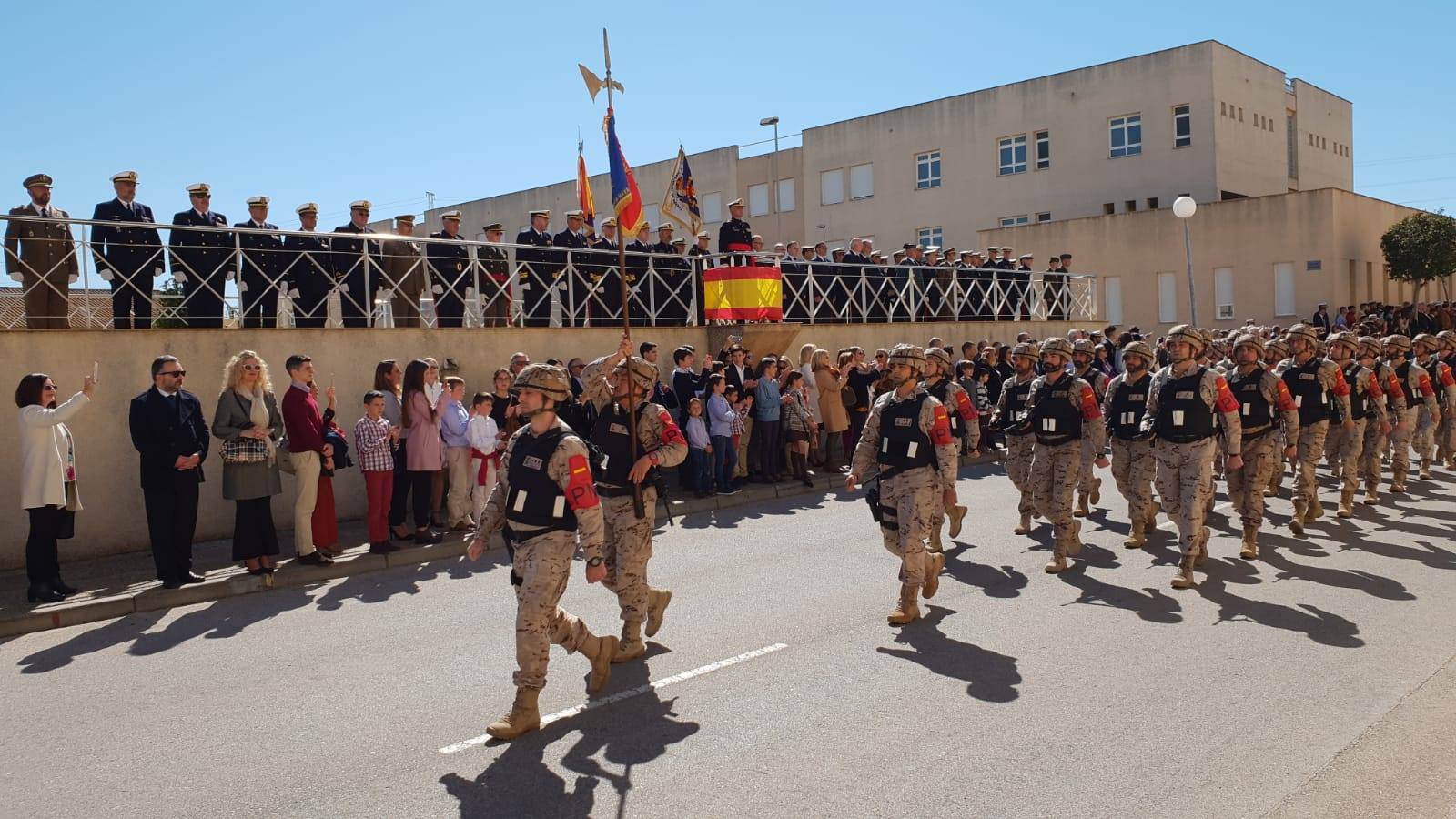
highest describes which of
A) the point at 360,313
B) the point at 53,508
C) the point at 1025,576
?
the point at 360,313

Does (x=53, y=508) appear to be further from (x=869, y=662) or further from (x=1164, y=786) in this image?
(x=1164, y=786)

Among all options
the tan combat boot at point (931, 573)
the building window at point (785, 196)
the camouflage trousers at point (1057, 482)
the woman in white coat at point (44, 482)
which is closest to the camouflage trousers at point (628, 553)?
the tan combat boot at point (931, 573)

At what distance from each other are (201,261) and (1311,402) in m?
12.4

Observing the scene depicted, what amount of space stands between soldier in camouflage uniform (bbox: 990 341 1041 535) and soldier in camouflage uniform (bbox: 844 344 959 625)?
3036 millimetres

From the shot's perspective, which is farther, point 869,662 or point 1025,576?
point 1025,576

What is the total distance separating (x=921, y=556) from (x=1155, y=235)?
31.3 metres

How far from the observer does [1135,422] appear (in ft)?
32.8

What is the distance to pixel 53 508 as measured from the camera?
8.83 meters

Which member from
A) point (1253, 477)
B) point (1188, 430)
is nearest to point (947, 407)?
point (1188, 430)

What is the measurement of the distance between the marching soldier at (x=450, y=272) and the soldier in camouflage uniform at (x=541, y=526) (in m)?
8.01

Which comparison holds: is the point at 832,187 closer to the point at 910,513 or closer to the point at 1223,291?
the point at 1223,291

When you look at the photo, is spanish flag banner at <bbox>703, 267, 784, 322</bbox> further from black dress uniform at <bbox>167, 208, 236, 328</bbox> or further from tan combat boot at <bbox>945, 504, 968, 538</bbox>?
black dress uniform at <bbox>167, 208, 236, 328</bbox>

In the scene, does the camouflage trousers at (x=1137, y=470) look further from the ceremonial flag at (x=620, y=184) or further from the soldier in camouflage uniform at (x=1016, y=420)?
the ceremonial flag at (x=620, y=184)

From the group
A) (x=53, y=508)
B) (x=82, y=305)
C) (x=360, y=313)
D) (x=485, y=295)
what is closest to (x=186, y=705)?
(x=53, y=508)
